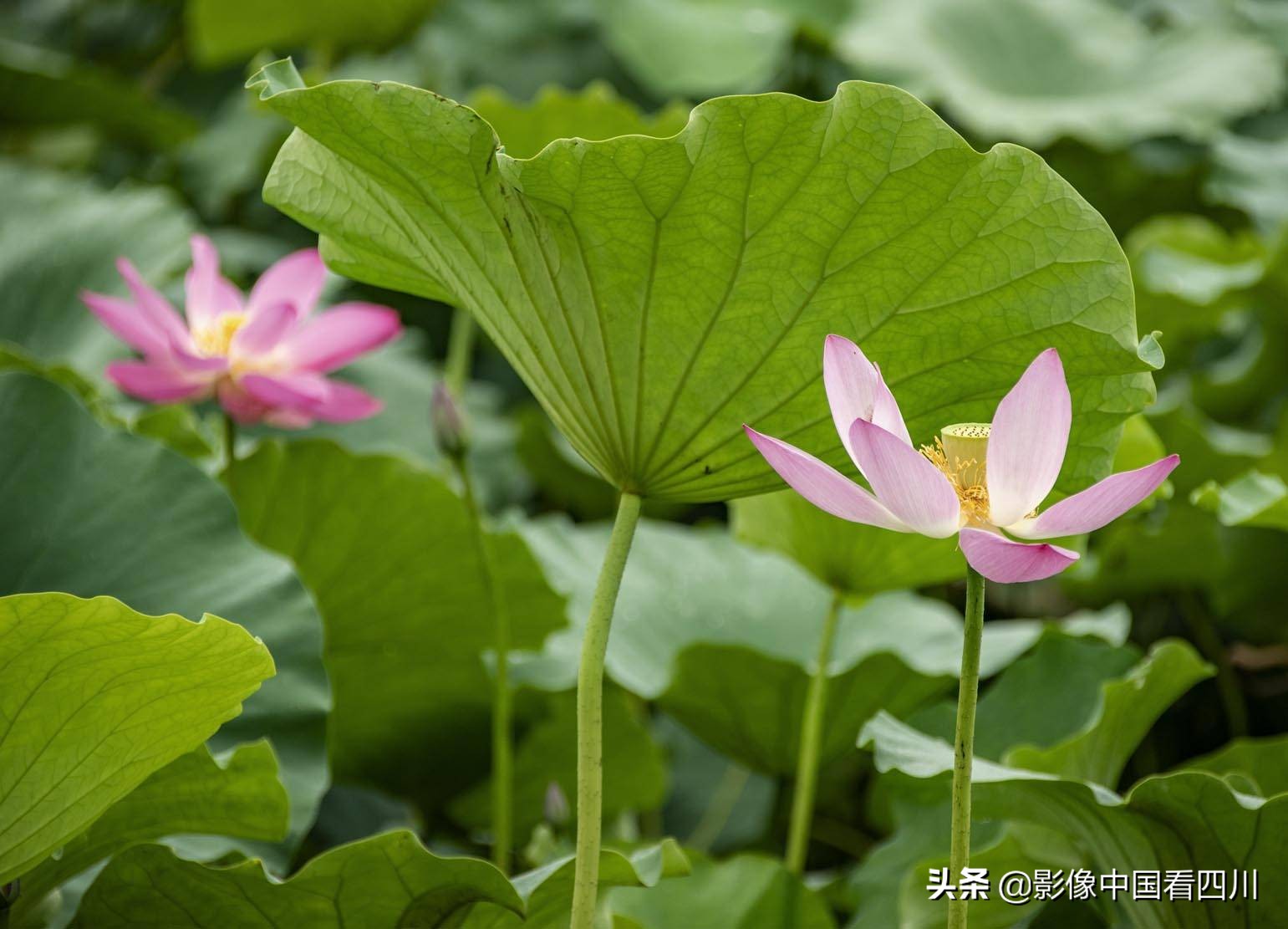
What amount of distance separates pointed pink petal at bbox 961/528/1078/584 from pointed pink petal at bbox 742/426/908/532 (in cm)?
4

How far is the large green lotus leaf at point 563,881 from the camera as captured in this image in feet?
2.08

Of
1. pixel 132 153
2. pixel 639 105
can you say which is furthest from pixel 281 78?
pixel 132 153

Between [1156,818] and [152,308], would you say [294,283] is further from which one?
[1156,818]

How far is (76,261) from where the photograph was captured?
1418 millimetres

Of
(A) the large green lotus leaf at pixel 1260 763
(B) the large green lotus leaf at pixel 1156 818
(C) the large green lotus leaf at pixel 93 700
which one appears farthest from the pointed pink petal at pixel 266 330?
(A) the large green lotus leaf at pixel 1260 763

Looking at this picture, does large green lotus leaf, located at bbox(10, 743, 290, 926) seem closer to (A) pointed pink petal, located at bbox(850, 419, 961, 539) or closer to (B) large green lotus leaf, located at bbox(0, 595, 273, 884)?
(B) large green lotus leaf, located at bbox(0, 595, 273, 884)

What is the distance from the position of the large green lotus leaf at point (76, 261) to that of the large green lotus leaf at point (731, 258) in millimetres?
774

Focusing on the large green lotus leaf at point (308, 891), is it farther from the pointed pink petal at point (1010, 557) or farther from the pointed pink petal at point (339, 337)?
the pointed pink petal at point (339, 337)

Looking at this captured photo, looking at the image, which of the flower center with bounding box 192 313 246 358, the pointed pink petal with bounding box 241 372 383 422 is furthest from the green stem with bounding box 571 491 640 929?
the flower center with bounding box 192 313 246 358

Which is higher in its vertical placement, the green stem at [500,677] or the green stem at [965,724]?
the green stem at [965,724]

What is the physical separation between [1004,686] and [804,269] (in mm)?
472

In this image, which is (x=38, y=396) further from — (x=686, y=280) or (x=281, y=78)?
(x=686, y=280)

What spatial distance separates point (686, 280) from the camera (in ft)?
2.01

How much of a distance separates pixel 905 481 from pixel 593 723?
196mm
